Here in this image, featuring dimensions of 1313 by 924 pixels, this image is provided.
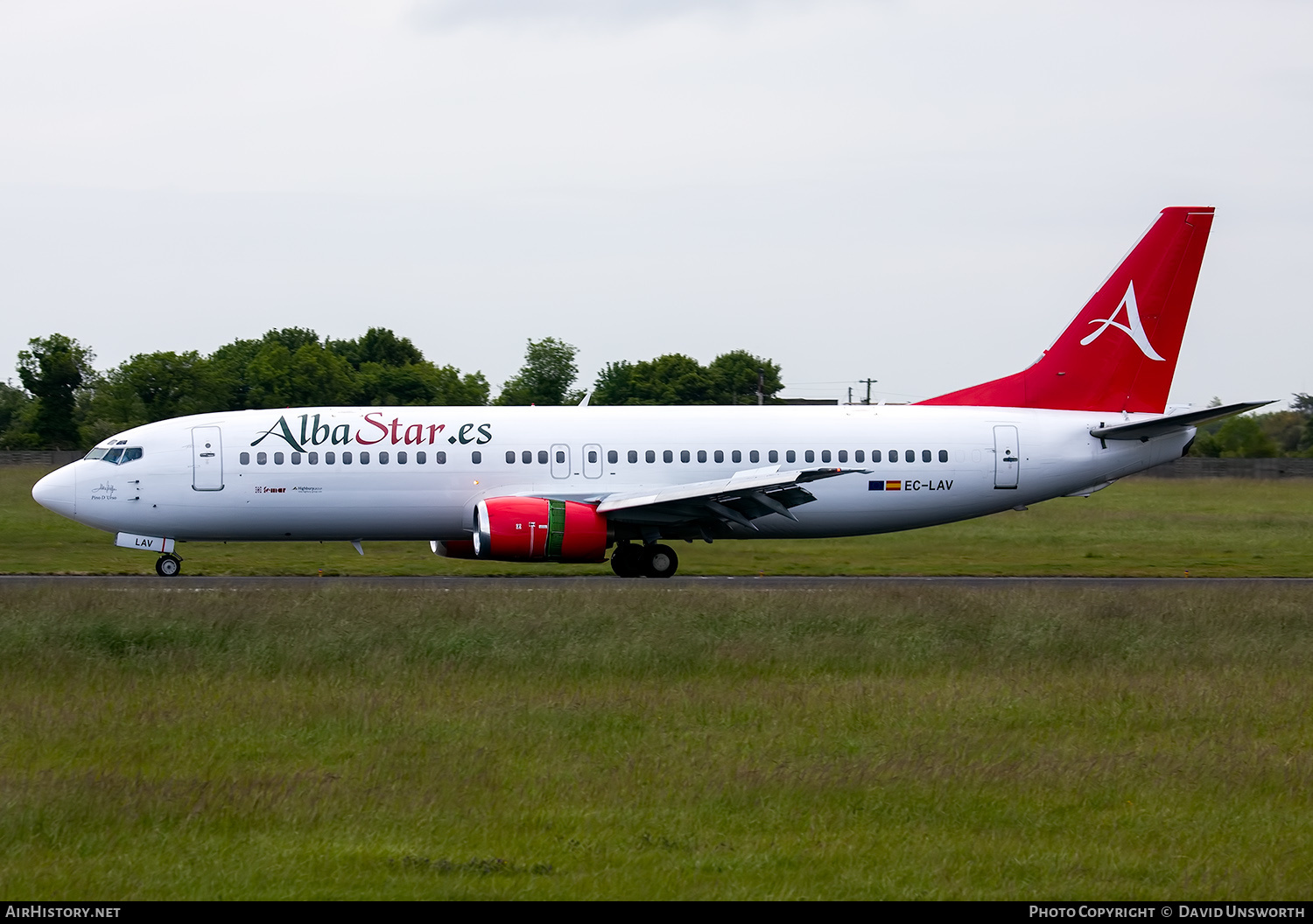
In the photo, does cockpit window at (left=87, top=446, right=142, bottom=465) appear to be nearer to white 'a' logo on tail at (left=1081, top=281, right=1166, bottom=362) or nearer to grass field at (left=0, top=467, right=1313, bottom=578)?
grass field at (left=0, top=467, right=1313, bottom=578)

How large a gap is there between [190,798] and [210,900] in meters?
2.25

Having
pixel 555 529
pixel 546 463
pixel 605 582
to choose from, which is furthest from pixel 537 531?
pixel 546 463

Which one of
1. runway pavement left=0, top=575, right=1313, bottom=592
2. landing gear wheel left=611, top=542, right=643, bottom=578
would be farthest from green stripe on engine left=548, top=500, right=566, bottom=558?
landing gear wheel left=611, top=542, right=643, bottom=578

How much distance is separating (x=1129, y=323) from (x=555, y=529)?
1331 centimetres

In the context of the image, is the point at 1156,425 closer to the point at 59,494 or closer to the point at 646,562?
the point at 646,562

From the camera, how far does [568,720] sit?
Result: 44.5 ft

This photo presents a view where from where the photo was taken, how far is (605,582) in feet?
87.5

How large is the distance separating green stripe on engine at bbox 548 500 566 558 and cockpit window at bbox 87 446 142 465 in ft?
27.3

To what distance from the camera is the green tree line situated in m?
91.9

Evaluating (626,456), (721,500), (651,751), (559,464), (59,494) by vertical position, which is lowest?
(651,751)

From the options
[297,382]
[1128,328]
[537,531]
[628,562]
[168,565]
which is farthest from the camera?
[297,382]

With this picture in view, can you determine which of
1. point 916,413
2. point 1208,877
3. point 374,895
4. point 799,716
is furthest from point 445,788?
point 916,413

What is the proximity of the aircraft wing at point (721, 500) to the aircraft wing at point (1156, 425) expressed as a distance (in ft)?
18.1

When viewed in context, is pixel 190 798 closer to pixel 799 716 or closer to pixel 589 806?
pixel 589 806
